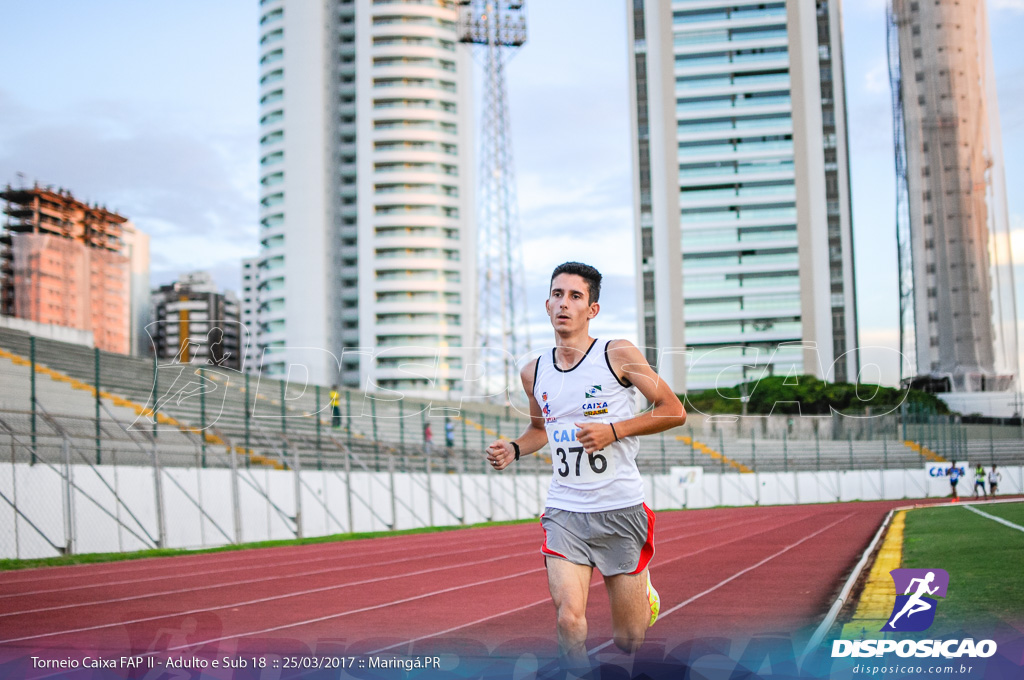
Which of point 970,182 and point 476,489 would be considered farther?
point 970,182

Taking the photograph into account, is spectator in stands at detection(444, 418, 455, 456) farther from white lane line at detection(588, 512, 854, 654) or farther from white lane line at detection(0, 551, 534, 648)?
white lane line at detection(0, 551, 534, 648)

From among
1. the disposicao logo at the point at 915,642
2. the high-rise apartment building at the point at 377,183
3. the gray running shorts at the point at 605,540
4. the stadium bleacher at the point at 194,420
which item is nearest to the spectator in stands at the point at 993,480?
the stadium bleacher at the point at 194,420

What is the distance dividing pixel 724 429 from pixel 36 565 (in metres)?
44.4

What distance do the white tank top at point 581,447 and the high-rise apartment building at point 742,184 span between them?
92.6 metres

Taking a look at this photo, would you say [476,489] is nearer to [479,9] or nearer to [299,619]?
[299,619]

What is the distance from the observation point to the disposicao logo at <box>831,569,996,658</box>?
555cm

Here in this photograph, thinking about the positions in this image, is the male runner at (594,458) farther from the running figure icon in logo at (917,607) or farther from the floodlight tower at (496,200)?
the floodlight tower at (496,200)

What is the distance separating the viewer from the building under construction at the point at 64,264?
4102 inches

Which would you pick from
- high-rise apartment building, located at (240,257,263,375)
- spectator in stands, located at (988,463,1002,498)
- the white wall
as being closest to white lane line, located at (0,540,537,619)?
the white wall

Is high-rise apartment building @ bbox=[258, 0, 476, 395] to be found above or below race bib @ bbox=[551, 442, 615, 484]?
above

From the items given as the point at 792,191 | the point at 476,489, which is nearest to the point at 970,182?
the point at 792,191

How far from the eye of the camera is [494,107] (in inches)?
2537

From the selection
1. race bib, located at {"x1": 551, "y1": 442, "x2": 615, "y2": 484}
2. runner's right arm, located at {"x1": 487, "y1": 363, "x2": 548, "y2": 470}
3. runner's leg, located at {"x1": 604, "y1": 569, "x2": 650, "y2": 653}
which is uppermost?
runner's right arm, located at {"x1": 487, "y1": 363, "x2": 548, "y2": 470}

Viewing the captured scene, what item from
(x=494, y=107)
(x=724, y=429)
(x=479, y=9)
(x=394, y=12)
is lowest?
(x=724, y=429)
